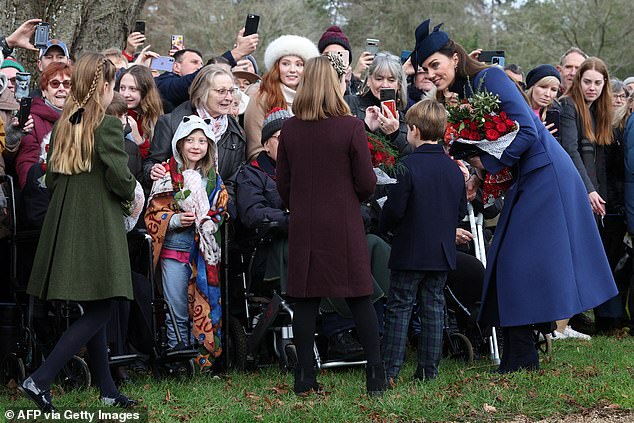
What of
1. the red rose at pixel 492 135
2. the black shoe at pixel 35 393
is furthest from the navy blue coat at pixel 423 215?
the black shoe at pixel 35 393

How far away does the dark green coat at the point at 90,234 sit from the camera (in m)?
5.94

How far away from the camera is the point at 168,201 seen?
7527 millimetres

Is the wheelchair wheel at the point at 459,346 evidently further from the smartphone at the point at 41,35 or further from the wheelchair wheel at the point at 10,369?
the smartphone at the point at 41,35

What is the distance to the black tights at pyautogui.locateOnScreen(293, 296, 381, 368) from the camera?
629 centimetres

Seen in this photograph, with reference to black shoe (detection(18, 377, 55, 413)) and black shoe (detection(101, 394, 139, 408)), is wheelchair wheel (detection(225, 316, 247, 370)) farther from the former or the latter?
black shoe (detection(18, 377, 55, 413))

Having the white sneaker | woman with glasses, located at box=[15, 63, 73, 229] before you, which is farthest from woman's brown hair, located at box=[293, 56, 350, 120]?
the white sneaker

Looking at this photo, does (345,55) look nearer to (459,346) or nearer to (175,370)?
(459,346)

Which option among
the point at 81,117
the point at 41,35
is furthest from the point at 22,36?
the point at 81,117

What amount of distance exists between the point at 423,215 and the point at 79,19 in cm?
595

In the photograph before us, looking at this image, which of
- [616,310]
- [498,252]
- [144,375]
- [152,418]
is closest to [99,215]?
[152,418]

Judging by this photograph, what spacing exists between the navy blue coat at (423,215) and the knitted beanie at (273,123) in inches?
49.9

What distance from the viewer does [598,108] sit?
10086 millimetres

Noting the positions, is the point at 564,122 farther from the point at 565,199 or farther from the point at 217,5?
the point at 217,5

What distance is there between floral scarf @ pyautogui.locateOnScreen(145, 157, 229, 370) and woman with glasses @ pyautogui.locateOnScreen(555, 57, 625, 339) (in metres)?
3.97
